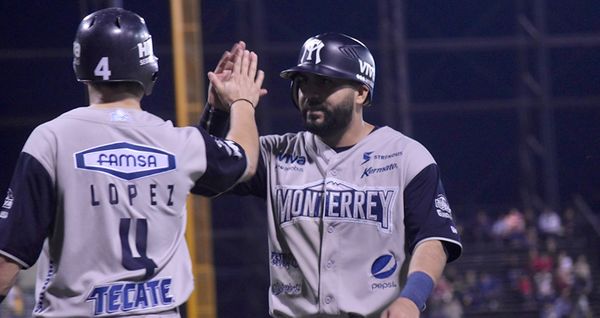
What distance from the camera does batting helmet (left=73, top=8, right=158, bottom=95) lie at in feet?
10.2

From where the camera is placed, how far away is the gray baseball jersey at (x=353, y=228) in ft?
12.3

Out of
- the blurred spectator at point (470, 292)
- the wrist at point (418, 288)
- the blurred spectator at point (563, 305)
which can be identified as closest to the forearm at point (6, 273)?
the wrist at point (418, 288)

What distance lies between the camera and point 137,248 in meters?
3.00

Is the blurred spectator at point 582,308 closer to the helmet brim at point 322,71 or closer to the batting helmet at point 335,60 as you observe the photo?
the batting helmet at point 335,60

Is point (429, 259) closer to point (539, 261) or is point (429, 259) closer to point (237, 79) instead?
point (237, 79)

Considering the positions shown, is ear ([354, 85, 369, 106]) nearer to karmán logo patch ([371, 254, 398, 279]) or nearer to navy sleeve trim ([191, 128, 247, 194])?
karmán logo patch ([371, 254, 398, 279])

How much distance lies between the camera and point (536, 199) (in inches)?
846

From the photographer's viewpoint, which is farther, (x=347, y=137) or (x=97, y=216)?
(x=347, y=137)

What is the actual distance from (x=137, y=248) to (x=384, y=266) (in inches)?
42.7

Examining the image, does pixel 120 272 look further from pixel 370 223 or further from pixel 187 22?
pixel 187 22

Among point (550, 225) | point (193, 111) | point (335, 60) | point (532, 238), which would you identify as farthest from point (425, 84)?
point (335, 60)

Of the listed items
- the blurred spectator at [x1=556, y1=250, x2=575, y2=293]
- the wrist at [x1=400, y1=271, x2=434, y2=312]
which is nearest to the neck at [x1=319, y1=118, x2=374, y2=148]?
the wrist at [x1=400, y1=271, x2=434, y2=312]

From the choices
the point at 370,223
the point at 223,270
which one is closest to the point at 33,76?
the point at 223,270

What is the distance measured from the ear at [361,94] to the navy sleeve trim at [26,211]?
141 cm
